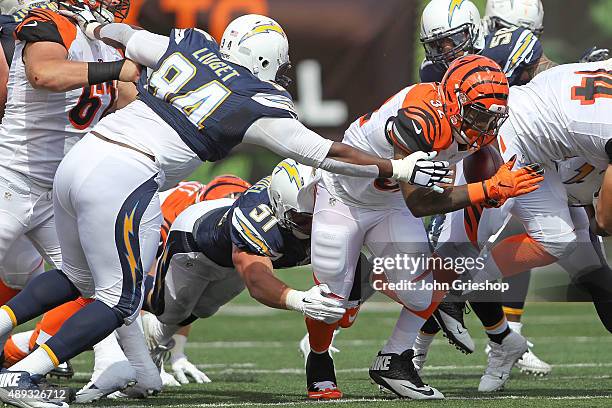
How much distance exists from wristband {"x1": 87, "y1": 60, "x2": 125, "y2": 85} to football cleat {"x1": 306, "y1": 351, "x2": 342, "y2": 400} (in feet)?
5.43

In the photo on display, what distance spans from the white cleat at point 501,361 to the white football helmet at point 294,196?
1205 mm

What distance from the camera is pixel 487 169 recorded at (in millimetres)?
5762

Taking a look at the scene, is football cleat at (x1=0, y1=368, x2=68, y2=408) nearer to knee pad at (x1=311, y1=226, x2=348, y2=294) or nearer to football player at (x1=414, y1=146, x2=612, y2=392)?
knee pad at (x1=311, y1=226, x2=348, y2=294)

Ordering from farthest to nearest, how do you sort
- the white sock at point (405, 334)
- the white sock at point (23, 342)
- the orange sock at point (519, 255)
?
1. the orange sock at point (519, 255)
2. the white sock at point (23, 342)
3. the white sock at point (405, 334)

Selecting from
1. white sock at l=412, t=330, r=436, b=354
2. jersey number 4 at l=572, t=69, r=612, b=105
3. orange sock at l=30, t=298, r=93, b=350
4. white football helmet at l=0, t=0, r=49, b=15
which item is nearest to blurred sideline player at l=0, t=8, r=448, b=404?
orange sock at l=30, t=298, r=93, b=350

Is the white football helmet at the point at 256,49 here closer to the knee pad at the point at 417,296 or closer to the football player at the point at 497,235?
→ the knee pad at the point at 417,296

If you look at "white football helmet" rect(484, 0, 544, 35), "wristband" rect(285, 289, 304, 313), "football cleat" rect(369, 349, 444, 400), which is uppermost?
"white football helmet" rect(484, 0, 544, 35)

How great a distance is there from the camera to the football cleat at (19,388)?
4.52 metres

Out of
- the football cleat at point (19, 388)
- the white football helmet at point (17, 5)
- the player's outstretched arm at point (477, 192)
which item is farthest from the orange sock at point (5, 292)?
the player's outstretched arm at point (477, 192)

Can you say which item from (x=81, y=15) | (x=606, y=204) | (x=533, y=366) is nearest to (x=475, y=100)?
(x=606, y=204)

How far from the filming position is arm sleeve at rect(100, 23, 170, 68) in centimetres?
498

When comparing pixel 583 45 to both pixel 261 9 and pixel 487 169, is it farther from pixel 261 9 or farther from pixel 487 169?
pixel 487 169

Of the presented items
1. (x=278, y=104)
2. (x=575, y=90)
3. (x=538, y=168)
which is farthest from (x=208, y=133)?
(x=575, y=90)

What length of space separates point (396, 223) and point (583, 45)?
259 inches
